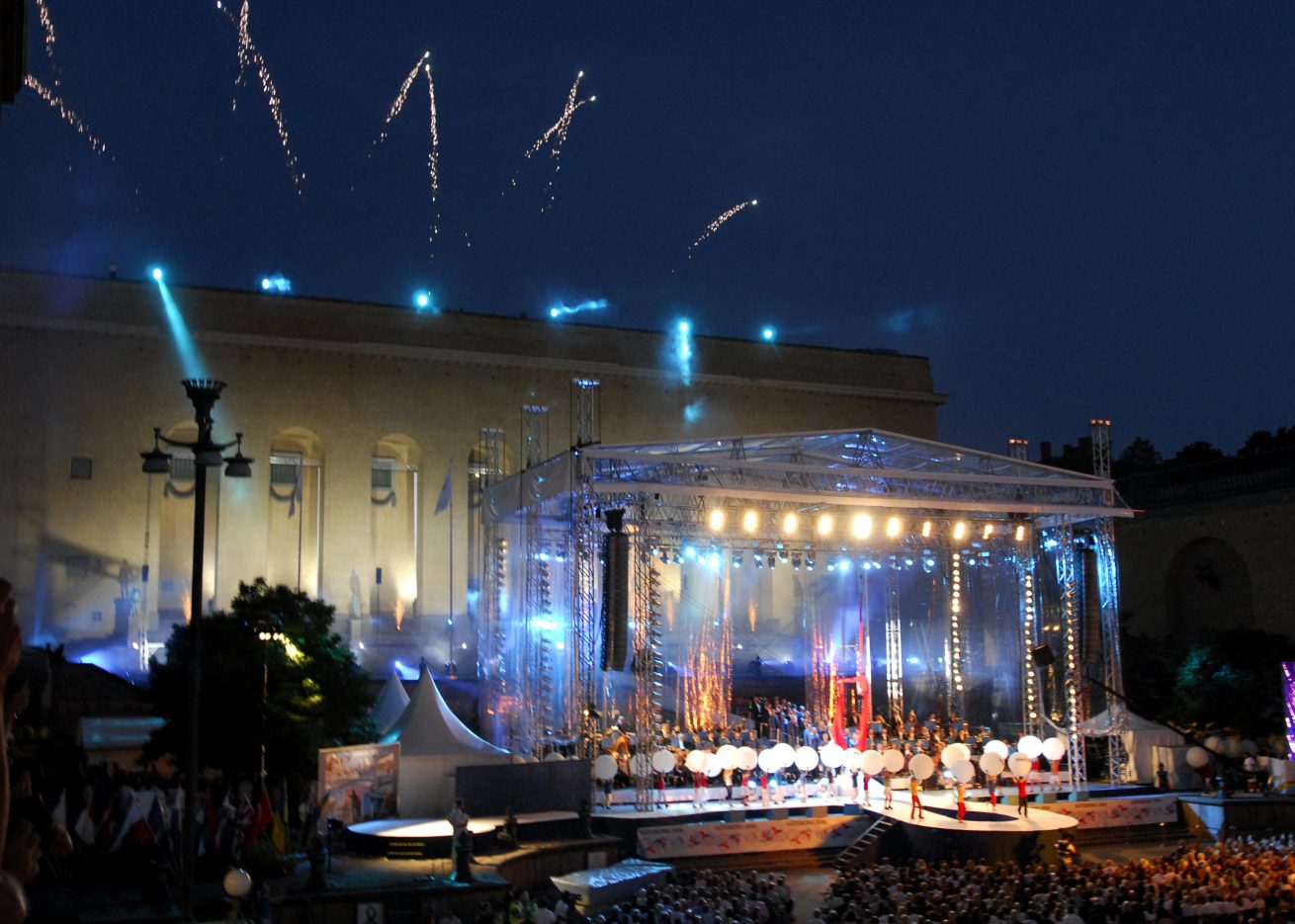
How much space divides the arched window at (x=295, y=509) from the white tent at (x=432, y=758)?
37.2 feet

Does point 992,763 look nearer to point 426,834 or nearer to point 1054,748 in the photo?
point 1054,748

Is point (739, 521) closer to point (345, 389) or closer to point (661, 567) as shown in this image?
point (661, 567)

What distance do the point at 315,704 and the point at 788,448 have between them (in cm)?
882

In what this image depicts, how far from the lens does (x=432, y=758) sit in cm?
1881

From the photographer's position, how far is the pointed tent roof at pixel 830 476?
66.5 ft

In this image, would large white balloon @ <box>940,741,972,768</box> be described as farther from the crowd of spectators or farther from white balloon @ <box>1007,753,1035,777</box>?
the crowd of spectators

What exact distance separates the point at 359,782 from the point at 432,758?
1.42 meters

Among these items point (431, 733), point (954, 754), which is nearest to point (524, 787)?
point (431, 733)

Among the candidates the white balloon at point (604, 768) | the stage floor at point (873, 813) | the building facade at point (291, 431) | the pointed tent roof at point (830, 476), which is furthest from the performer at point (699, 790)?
the building facade at point (291, 431)

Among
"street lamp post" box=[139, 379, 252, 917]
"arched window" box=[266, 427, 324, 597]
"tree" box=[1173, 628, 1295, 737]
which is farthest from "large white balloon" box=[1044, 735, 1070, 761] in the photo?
"arched window" box=[266, 427, 324, 597]

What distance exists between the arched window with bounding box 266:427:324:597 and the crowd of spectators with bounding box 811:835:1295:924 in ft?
59.9

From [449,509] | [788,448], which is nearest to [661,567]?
[449,509]

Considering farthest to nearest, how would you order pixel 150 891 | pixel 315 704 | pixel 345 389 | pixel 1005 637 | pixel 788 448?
pixel 345 389 → pixel 1005 637 → pixel 788 448 → pixel 315 704 → pixel 150 891

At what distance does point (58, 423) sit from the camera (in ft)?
91.4
